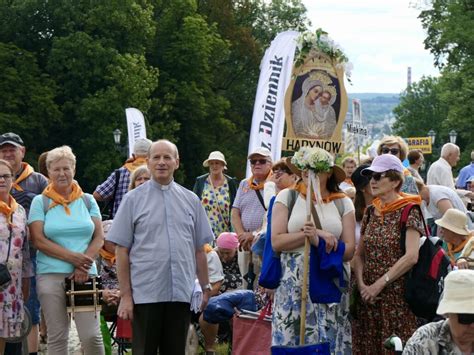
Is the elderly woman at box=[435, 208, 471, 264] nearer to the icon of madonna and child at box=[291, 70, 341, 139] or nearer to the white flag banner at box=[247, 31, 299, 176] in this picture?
the icon of madonna and child at box=[291, 70, 341, 139]

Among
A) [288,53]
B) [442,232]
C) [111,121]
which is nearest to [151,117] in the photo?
[111,121]

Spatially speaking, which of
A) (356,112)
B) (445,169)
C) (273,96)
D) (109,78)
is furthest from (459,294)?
(109,78)

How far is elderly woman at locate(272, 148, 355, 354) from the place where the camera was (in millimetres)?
9023

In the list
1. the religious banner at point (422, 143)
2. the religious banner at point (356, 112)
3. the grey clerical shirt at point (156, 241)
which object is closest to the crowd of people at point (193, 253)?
the grey clerical shirt at point (156, 241)

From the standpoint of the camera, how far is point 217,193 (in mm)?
14289

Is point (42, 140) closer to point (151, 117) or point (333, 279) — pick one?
point (151, 117)

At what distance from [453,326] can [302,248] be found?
360cm

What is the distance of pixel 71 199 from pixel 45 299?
0.81m

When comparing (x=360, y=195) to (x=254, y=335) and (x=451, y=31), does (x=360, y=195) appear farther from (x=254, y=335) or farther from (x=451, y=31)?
(x=451, y=31)

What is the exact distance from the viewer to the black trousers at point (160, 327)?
8.73 m

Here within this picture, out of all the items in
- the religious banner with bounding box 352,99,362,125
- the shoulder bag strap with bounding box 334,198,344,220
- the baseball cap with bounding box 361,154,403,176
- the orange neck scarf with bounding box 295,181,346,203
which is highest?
the religious banner with bounding box 352,99,362,125

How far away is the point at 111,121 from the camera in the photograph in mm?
51312

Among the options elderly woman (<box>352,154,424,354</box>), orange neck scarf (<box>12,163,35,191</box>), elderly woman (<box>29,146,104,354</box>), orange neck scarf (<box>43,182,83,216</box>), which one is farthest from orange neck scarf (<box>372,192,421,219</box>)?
orange neck scarf (<box>12,163,35,191</box>)

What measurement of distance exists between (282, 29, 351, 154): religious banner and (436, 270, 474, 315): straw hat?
5329mm
